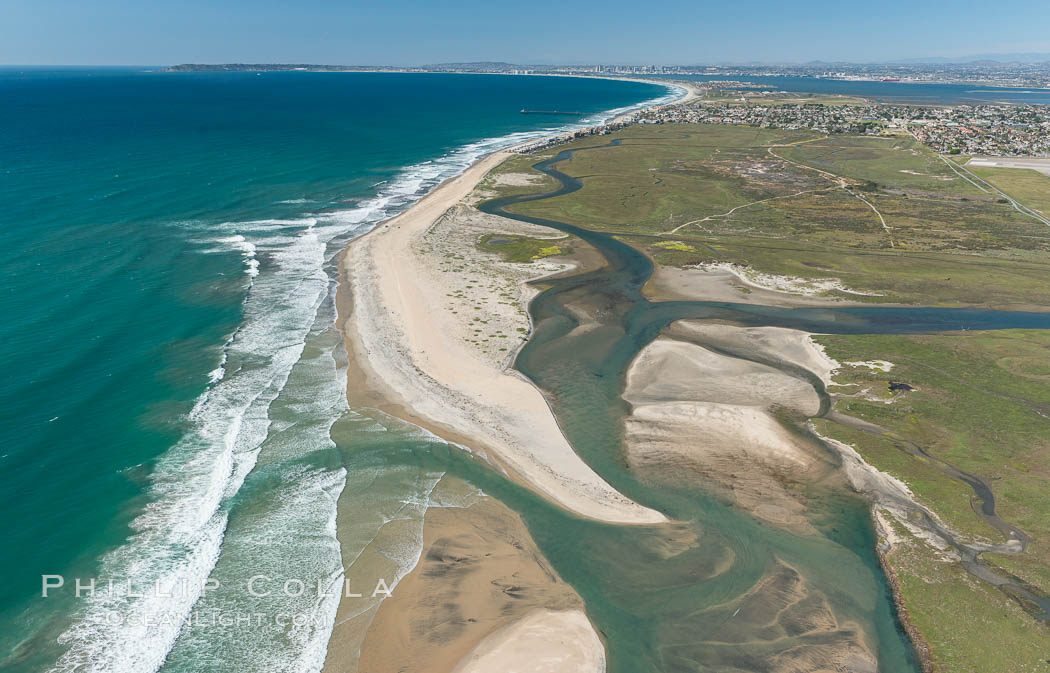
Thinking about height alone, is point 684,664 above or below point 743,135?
below

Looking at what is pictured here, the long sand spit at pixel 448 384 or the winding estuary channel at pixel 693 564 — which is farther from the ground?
the long sand spit at pixel 448 384

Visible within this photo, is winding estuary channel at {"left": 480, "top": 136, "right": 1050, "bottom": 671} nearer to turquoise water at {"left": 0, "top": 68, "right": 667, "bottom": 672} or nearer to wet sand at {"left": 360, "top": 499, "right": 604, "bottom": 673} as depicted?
wet sand at {"left": 360, "top": 499, "right": 604, "bottom": 673}

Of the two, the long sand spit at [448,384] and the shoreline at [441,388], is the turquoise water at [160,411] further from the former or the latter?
the long sand spit at [448,384]

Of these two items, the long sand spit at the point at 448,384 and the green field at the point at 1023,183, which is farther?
the green field at the point at 1023,183

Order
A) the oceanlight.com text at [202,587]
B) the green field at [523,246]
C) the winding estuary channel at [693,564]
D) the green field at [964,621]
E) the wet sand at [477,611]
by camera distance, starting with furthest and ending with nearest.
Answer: the green field at [523,246] < the oceanlight.com text at [202,587] < the winding estuary channel at [693,564] < the wet sand at [477,611] < the green field at [964,621]

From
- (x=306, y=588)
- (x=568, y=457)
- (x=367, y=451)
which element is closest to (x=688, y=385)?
(x=568, y=457)

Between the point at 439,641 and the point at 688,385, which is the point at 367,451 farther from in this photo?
the point at 688,385

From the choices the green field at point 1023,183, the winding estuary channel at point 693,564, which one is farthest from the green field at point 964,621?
the green field at point 1023,183

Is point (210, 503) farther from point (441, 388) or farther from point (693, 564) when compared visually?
point (693, 564)

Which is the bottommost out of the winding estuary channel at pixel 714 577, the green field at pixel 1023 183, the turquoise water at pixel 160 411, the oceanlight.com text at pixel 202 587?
the winding estuary channel at pixel 714 577
